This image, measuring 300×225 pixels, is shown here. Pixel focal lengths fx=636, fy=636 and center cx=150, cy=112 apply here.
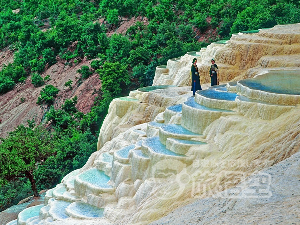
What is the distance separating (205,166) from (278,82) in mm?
5104

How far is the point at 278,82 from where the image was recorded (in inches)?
793

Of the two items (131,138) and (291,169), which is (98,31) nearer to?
(131,138)

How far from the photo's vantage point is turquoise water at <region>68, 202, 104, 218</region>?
1842 centimetres

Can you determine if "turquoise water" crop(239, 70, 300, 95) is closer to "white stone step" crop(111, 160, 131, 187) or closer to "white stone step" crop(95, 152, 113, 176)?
"white stone step" crop(111, 160, 131, 187)

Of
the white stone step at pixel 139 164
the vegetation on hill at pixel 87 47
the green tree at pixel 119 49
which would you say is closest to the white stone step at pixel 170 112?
the white stone step at pixel 139 164

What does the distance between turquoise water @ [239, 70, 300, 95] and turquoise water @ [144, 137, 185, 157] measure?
10.4 feet

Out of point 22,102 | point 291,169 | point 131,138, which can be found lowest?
point 22,102

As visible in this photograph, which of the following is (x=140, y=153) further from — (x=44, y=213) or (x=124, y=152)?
(x=44, y=213)

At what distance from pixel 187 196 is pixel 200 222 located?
3.56 meters

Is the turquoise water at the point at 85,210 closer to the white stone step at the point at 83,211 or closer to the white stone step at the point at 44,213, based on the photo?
the white stone step at the point at 83,211

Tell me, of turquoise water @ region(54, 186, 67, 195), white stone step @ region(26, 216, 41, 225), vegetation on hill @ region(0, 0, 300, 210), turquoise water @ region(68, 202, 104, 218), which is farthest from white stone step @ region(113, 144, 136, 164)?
A: vegetation on hill @ region(0, 0, 300, 210)

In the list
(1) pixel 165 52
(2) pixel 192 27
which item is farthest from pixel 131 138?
(2) pixel 192 27

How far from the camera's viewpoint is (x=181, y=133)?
1855 cm

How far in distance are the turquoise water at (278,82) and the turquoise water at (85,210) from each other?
5.82 metres
